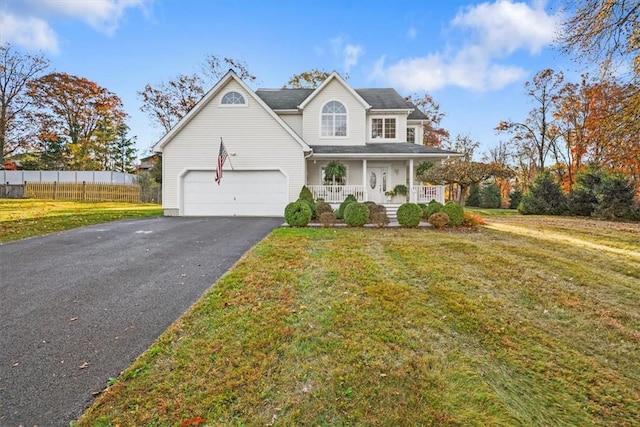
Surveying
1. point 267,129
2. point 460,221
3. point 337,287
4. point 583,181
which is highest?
point 267,129

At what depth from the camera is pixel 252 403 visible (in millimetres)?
2598

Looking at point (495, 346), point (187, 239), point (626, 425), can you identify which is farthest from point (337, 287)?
point (187, 239)

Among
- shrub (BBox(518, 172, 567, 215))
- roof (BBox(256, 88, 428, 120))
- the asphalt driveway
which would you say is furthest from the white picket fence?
shrub (BBox(518, 172, 567, 215))

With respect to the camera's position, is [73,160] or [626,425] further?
[73,160]

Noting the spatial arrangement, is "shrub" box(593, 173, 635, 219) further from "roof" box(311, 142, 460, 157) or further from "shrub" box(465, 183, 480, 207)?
"shrub" box(465, 183, 480, 207)

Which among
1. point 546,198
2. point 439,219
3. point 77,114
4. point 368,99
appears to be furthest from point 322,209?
point 77,114

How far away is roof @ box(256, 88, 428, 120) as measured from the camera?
18.7m

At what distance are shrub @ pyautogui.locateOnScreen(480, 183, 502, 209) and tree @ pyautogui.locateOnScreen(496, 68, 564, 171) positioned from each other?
456 centimetres

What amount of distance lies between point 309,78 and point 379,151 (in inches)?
674

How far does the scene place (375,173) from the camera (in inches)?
712

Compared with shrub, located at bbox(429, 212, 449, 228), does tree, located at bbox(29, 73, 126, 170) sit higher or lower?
higher

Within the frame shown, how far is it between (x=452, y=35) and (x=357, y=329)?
16.0 metres

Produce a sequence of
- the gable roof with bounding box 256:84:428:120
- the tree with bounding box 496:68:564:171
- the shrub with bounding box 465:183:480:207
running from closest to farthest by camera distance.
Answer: the gable roof with bounding box 256:84:428:120 < the tree with bounding box 496:68:564:171 < the shrub with bounding box 465:183:480:207

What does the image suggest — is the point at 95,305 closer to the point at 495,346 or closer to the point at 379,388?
the point at 379,388
